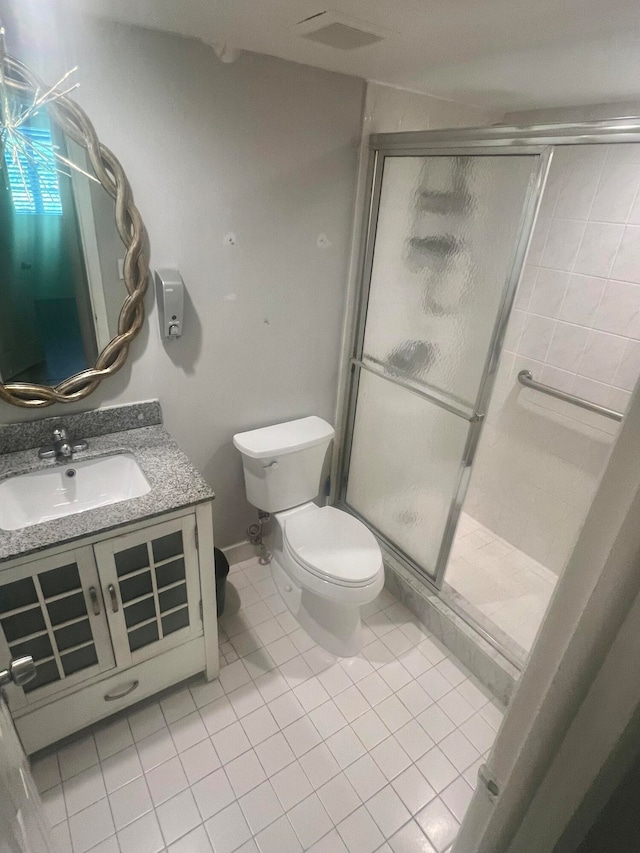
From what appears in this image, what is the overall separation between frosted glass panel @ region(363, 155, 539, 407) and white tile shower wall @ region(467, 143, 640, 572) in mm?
284

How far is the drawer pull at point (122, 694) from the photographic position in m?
1.47

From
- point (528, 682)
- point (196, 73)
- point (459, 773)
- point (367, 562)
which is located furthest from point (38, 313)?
point (459, 773)

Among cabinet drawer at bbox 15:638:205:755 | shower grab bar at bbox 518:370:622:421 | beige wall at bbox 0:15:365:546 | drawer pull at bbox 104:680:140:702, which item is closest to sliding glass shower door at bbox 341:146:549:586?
beige wall at bbox 0:15:365:546

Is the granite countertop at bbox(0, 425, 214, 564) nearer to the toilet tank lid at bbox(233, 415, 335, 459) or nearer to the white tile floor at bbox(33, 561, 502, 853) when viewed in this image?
the toilet tank lid at bbox(233, 415, 335, 459)

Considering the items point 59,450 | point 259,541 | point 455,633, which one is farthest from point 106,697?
point 455,633

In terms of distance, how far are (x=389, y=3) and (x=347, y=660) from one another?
1990 millimetres

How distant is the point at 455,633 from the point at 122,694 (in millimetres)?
1231

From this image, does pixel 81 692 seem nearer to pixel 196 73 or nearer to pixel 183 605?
pixel 183 605

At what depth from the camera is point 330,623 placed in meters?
1.84

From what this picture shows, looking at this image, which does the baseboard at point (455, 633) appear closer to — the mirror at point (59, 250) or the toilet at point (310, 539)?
the toilet at point (310, 539)

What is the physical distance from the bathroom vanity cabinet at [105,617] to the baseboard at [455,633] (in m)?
0.89

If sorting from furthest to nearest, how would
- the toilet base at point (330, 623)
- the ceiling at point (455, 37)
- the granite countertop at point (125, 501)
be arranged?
1. the toilet base at point (330, 623)
2. the granite countertop at point (125, 501)
3. the ceiling at point (455, 37)

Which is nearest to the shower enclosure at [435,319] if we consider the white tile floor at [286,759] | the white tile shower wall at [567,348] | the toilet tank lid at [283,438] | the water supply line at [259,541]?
the white tile shower wall at [567,348]

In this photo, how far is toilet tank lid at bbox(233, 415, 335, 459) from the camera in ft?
6.12
